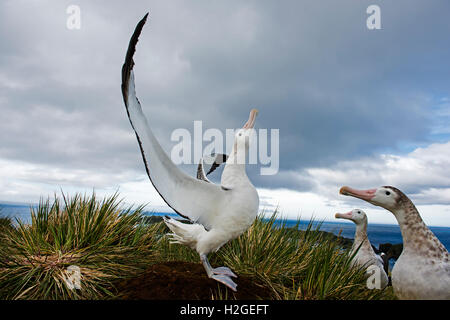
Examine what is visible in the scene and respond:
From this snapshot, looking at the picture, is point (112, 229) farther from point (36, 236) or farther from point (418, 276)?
point (418, 276)

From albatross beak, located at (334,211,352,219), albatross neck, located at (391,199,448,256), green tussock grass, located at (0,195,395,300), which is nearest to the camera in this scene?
albatross neck, located at (391,199,448,256)

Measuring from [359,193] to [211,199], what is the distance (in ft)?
6.10

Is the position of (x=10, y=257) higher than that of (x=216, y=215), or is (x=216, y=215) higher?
(x=216, y=215)

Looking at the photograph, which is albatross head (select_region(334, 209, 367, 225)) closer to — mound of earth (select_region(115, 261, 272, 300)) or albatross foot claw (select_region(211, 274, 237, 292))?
mound of earth (select_region(115, 261, 272, 300))

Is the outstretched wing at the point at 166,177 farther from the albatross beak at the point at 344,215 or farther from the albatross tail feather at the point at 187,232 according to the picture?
the albatross beak at the point at 344,215

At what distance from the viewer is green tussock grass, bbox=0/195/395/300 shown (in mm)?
4531

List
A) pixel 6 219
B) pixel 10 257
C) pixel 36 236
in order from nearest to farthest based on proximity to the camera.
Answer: pixel 10 257 < pixel 36 236 < pixel 6 219

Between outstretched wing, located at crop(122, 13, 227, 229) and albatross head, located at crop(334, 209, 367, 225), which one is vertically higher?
outstretched wing, located at crop(122, 13, 227, 229)

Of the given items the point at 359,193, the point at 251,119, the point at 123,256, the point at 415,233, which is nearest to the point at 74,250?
the point at 123,256

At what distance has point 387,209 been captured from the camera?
4.07m

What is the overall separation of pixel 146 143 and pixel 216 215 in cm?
128

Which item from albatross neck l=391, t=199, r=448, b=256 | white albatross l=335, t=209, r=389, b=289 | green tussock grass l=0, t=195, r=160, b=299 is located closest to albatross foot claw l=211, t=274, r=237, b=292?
green tussock grass l=0, t=195, r=160, b=299

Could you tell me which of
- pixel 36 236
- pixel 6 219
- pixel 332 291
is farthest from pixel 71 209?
pixel 6 219

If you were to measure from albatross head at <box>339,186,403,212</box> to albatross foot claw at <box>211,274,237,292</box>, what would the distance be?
6.12 ft
